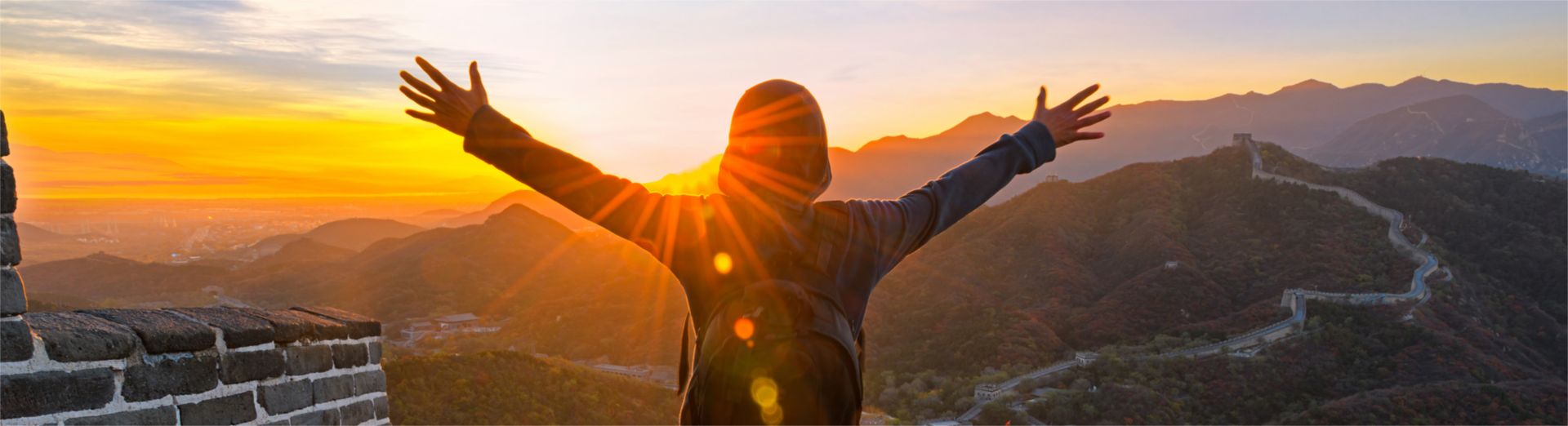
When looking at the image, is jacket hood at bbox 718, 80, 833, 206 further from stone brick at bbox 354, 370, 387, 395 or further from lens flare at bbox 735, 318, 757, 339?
stone brick at bbox 354, 370, 387, 395

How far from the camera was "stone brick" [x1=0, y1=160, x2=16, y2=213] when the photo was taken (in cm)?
279

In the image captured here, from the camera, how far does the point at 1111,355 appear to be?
30562 mm

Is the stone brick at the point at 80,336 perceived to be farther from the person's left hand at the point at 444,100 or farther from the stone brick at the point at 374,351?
the person's left hand at the point at 444,100

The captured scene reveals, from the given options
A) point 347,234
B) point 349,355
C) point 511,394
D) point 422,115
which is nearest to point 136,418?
point 349,355

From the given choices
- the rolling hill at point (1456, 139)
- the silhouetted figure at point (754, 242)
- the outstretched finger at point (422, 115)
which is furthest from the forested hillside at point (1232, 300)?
the rolling hill at point (1456, 139)

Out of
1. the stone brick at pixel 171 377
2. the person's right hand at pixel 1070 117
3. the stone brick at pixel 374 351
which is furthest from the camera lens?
the stone brick at pixel 374 351

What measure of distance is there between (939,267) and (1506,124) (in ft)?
310

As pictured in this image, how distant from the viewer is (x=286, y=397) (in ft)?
14.8

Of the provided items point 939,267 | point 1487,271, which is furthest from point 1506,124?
point 939,267

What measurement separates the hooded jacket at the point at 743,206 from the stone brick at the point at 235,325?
9.68 feet

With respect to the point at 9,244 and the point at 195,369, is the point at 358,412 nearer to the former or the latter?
the point at 195,369

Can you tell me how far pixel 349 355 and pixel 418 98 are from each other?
3.74 meters

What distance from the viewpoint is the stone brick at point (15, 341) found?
3.02 metres

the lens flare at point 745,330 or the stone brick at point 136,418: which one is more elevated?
the lens flare at point 745,330
